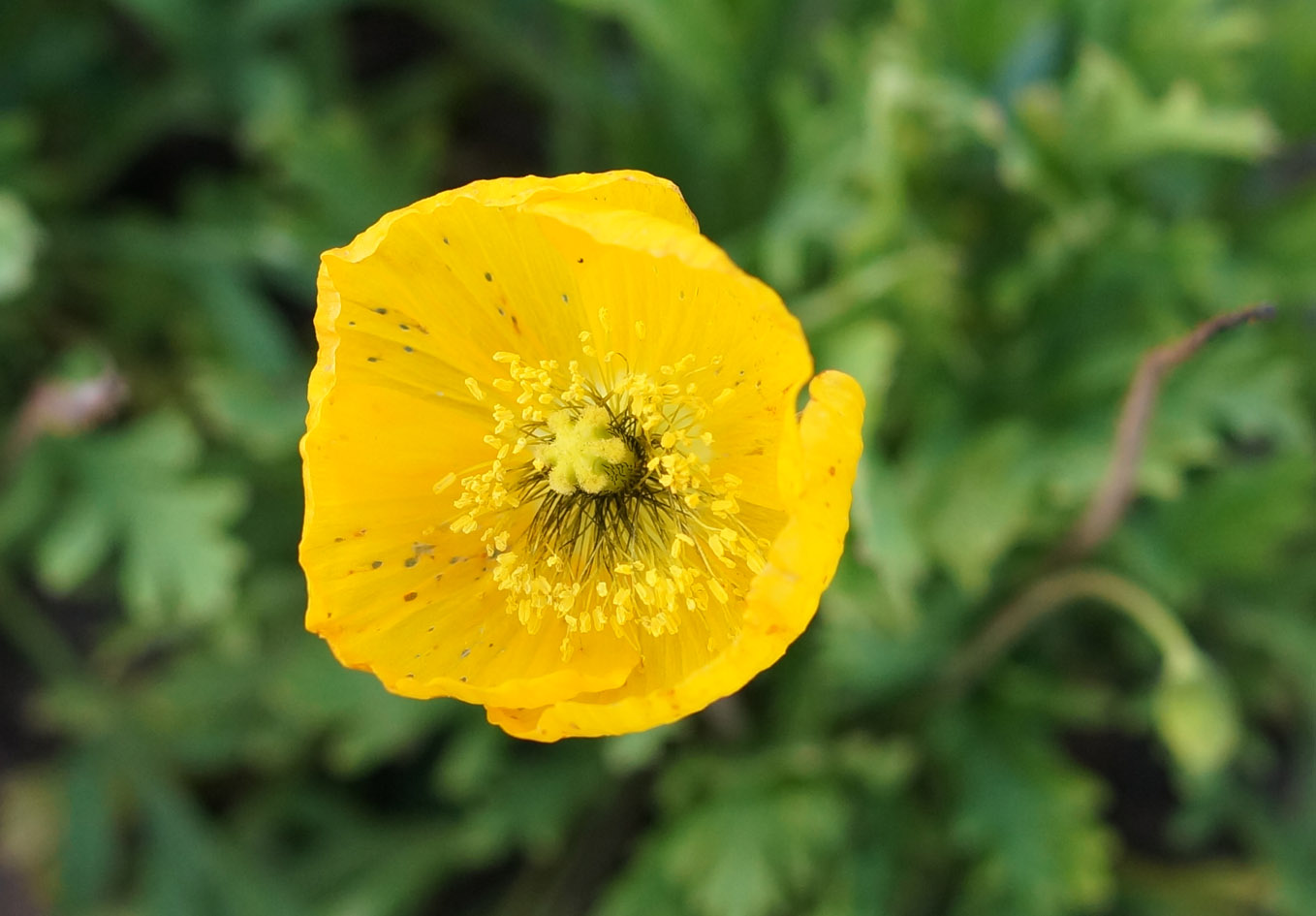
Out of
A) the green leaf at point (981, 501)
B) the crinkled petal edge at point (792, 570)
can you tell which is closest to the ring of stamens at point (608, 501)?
the crinkled petal edge at point (792, 570)

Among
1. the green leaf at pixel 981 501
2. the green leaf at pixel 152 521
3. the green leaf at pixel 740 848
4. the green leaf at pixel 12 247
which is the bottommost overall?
→ the green leaf at pixel 740 848

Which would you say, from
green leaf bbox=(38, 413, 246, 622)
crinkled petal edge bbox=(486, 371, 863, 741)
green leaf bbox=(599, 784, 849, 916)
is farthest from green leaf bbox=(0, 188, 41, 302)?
green leaf bbox=(599, 784, 849, 916)

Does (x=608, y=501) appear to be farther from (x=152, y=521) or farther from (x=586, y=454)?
(x=152, y=521)

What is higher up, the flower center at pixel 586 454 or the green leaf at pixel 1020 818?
the flower center at pixel 586 454

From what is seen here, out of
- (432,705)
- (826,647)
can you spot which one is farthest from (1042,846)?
(432,705)

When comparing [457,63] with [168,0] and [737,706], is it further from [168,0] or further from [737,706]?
[737,706]

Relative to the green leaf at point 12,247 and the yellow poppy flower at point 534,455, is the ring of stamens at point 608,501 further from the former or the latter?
the green leaf at point 12,247

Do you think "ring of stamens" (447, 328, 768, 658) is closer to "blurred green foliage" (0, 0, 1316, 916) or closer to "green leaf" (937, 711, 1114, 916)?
"blurred green foliage" (0, 0, 1316, 916)
